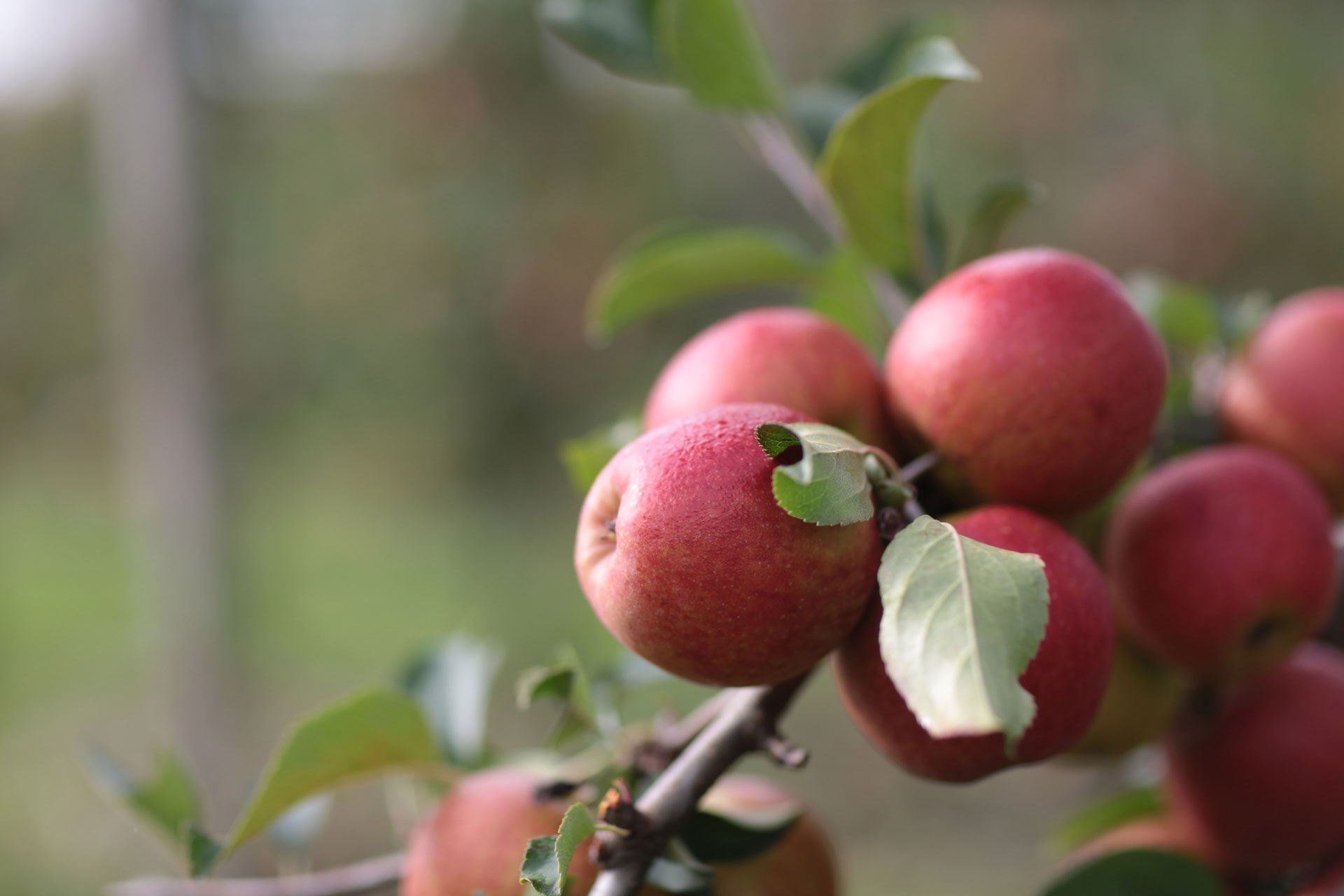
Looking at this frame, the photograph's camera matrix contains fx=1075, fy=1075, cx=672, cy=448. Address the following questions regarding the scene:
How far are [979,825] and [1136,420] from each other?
2.34 meters

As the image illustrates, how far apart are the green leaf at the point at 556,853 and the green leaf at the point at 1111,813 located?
45 cm

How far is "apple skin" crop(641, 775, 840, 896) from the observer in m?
0.44

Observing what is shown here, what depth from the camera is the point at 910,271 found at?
516 mm

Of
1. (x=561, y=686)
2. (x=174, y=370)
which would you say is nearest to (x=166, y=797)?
(x=561, y=686)

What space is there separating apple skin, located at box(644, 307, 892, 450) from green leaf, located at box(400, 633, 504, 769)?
7.6 inches

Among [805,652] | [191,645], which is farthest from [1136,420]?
[191,645]

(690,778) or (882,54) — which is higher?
(882,54)

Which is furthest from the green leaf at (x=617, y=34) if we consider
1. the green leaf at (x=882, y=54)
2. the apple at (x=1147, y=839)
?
the apple at (x=1147, y=839)

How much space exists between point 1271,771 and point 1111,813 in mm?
164

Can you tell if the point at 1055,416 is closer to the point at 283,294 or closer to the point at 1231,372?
the point at 1231,372

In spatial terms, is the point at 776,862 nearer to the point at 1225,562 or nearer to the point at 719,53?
the point at 1225,562

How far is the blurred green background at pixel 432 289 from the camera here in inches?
102

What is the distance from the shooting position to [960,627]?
267 mm

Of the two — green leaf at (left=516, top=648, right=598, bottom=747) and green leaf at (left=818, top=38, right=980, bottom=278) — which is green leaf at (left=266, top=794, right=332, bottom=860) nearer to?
green leaf at (left=516, top=648, right=598, bottom=747)
